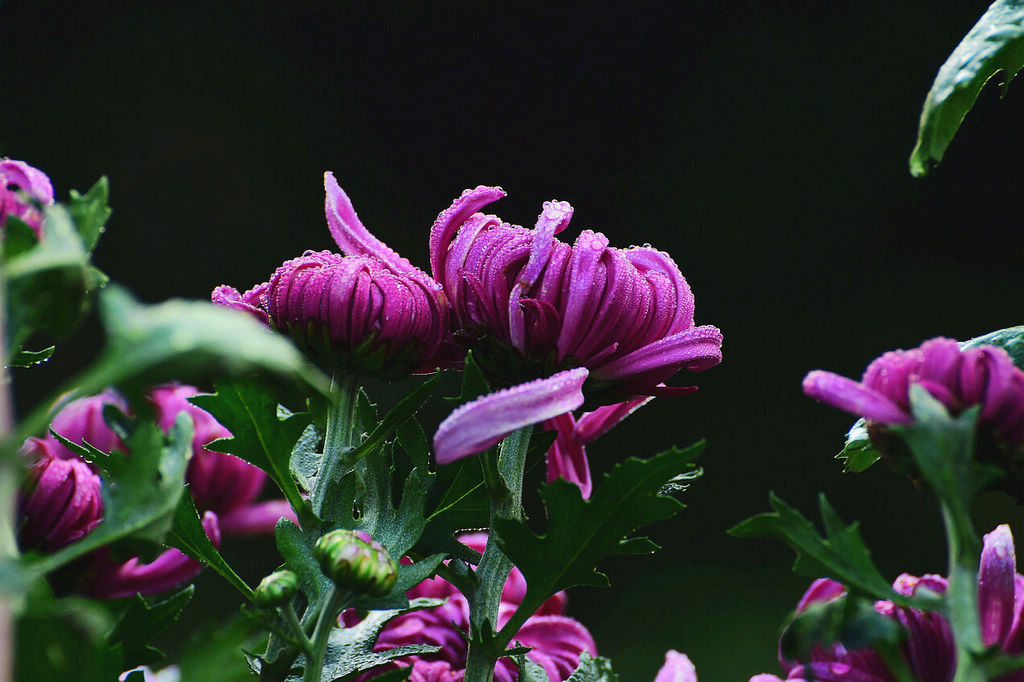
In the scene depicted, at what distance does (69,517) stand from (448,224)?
14cm

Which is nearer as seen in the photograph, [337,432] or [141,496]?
[141,496]

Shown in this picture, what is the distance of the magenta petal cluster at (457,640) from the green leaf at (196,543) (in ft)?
0.15

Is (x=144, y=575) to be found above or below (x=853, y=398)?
below

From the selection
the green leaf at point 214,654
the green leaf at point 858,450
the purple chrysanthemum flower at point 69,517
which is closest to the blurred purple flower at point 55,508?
the purple chrysanthemum flower at point 69,517

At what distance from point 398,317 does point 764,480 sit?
1.78 metres

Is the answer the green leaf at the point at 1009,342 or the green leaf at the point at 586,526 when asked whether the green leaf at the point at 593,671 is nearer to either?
the green leaf at the point at 586,526

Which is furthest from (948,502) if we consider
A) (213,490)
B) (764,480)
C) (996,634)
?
(764,480)

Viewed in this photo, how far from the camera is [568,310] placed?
0.31 metres

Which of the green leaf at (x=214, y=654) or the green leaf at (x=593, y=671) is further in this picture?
the green leaf at (x=593, y=671)

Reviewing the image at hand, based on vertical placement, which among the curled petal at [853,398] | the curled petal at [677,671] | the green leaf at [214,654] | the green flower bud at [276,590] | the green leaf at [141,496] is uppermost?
the curled petal at [853,398]

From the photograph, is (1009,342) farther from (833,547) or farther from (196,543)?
(196,543)

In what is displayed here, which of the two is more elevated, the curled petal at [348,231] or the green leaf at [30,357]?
the curled petal at [348,231]

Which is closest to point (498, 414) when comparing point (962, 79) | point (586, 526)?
point (586, 526)

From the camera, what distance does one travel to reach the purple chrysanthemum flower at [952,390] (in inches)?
8.9
